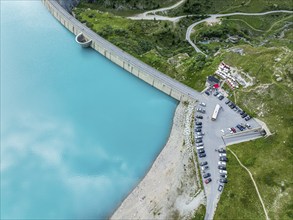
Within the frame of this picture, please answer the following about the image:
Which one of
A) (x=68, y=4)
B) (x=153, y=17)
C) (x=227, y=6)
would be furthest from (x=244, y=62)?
(x=68, y=4)

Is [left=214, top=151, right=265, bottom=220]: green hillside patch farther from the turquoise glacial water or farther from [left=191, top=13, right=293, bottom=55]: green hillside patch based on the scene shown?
[left=191, top=13, right=293, bottom=55]: green hillside patch

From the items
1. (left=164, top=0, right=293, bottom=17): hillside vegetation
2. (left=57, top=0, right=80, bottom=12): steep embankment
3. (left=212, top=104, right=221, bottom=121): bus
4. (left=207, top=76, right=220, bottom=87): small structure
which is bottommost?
(left=57, top=0, right=80, bottom=12): steep embankment

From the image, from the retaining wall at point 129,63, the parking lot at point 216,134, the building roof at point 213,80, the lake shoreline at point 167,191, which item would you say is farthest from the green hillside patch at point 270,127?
the retaining wall at point 129,63

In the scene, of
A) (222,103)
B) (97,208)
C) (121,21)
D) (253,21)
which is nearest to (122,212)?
(97,208)

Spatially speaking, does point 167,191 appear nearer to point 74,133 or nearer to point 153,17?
point 74,133

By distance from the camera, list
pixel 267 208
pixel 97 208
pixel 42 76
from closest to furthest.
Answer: pixel 267 208, pixel 97 208, pixel 42 76

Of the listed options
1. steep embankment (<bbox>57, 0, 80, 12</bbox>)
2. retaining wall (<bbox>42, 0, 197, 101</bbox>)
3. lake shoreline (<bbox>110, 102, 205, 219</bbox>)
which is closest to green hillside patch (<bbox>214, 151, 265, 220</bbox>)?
lake shoreline (<bbox>110, 102, 205, 219</bbox>)

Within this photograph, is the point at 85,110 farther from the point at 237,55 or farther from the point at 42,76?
the point at 237,55
